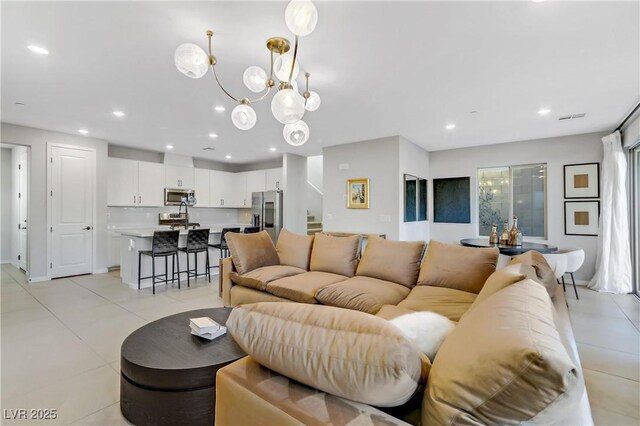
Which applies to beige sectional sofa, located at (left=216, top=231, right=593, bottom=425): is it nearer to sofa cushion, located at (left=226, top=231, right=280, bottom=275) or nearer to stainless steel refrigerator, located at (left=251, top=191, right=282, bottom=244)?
sofa cushion, located at (left=226, top=231, right=280, bottom=275)

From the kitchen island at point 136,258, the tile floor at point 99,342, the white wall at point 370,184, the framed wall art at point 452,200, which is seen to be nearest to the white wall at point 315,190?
the white wall at point 370,184

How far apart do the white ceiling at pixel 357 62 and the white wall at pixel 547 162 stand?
20.3 inches

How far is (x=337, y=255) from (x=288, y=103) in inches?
71.5

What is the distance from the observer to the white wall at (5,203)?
6414mm

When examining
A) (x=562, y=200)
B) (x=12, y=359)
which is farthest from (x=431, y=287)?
(x=562, y=200)

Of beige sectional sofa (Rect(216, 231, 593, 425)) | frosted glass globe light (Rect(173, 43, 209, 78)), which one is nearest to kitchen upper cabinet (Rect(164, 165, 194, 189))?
frosted glass globe light (Rect(173, 43, 209, 78))

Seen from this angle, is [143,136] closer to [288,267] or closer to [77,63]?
[77,63]

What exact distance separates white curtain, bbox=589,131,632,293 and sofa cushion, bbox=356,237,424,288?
374 cm

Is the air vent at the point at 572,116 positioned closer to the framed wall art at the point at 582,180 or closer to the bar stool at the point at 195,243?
the framed wall art at the point at 582,180

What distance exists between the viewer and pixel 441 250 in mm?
2812

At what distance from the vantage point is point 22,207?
5.70 m

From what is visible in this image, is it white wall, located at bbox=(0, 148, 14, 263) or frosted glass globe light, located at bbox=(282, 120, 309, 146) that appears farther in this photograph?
white wall, located at bbox=(0, 148, 14, 263)

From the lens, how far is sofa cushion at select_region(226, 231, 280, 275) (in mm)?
3404

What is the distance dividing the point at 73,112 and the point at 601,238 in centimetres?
827
